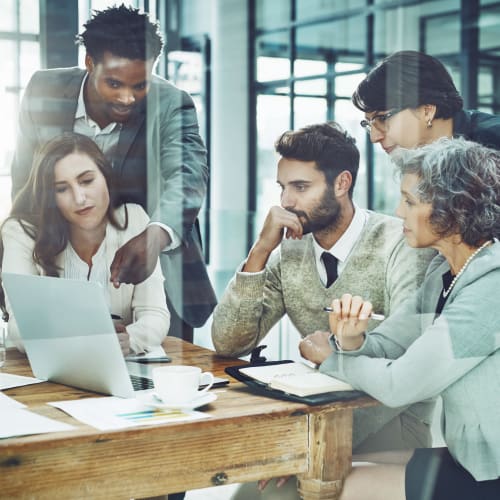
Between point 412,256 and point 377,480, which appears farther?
point 412,256

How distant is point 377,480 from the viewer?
76.1 inches

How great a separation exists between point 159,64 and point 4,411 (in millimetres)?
1017

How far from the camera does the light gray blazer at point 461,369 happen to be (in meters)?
1.90

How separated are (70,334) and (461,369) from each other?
89 cm

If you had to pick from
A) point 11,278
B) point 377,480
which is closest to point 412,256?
point 377,480

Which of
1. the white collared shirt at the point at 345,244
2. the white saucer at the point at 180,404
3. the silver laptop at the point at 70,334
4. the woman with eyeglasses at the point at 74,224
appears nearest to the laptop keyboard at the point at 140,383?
the silver laptop at the point at 70,334

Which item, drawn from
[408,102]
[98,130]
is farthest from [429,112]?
[98,130]

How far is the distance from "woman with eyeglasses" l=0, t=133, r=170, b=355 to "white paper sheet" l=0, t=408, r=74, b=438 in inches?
24.7

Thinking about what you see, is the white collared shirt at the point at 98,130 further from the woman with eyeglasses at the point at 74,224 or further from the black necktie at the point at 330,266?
the black necktie at the point at 330,266

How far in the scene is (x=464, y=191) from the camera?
201 cm

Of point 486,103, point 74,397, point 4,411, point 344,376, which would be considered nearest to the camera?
point 4,411

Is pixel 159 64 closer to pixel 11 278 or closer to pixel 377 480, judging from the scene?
pixel 11 278

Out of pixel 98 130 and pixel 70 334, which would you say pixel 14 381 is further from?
pixel 98 130

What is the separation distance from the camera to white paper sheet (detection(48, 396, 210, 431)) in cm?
157
